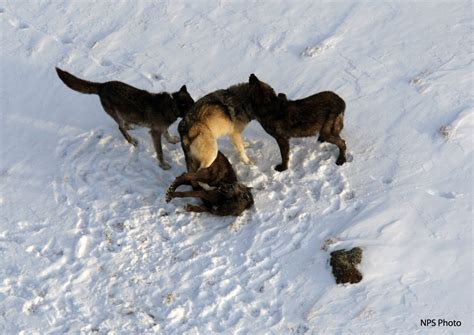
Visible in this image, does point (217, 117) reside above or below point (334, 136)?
→ above

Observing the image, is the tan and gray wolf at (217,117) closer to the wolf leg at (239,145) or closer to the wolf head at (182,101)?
the wolf leg at (239,145)

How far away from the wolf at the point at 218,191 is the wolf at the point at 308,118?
0.87 metres

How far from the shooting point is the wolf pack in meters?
7.00

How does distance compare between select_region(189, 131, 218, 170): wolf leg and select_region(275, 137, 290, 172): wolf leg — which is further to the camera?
select_region(275, 137, 290, 172): wolf leg

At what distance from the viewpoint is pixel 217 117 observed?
7.19m

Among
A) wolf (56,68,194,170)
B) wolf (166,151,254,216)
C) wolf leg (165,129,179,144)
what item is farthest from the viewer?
wolf leg (165,129,179,144)

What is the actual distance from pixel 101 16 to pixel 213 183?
5236 mm

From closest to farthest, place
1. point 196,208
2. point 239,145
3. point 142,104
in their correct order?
1. point 196,208
2. point 142,104
3. point 239,145

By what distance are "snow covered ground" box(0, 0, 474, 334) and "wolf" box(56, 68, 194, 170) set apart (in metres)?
0.63

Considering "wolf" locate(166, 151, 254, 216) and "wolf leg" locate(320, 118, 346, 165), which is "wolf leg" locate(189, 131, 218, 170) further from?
"wolf leg" locate(320, 118, 346, 165)

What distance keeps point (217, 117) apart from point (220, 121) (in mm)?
78

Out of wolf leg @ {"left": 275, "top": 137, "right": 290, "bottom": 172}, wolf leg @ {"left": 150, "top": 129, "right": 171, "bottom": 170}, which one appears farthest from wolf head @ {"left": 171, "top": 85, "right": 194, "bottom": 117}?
wolf leg @ {"left": 275, "top": 137, "right": 290, "bottom": 172}

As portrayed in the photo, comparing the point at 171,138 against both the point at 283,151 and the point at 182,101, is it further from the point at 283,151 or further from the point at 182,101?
the point at 283,151

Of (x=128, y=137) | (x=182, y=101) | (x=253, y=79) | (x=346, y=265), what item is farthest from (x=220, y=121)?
(x=346, y=265)
